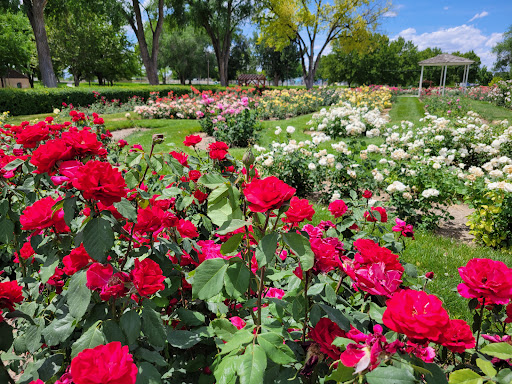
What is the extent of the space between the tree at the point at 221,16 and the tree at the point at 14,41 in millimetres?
17560

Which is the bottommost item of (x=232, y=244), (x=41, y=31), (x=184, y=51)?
(x=232, y=244)

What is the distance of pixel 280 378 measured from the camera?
93 cm

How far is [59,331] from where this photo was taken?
3.17 feet

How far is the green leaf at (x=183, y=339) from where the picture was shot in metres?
0.97

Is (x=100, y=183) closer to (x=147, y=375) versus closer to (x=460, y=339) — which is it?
(x=147, y=375)

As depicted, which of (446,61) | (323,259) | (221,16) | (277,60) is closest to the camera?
(323,259)

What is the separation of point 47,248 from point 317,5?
106 feet

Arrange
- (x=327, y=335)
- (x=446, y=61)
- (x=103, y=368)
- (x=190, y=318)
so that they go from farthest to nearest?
(x=446, y=61)
(x=190, y=318)
(x=327, y=335)
(x=103, y=368)

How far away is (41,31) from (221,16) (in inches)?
549

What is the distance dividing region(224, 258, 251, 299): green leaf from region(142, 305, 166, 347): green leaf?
216mm

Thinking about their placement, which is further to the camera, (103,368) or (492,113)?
(492,113)

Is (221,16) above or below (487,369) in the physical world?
above

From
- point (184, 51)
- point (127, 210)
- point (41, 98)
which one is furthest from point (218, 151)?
point (184, 51)

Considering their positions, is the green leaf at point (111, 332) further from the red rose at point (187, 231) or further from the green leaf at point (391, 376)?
the green leaf at point (391, 376)
